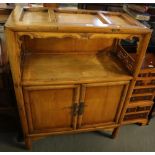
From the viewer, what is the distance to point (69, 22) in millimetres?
975

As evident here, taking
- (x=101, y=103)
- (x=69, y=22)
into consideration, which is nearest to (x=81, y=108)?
(x=101, y=103)

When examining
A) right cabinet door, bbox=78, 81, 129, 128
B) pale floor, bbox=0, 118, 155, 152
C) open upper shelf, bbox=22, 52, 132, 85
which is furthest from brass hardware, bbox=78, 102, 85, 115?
pale floor, bbox=0, 118, 155, 152

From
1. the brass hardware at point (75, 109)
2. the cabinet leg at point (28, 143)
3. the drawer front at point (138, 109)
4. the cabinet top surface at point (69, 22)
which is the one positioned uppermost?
the cabinet top surface at point (69, 22)

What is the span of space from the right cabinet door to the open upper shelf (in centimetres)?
6

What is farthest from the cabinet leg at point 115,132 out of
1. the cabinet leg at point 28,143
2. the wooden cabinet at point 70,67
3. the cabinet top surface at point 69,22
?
the cabinet top surface at point 69,22

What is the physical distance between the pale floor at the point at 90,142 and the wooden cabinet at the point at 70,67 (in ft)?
0.39

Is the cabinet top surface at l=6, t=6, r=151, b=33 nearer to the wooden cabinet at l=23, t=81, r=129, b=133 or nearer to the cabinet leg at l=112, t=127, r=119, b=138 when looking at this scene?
the wooden cabinet at l=23, t=81, r=129, b=133

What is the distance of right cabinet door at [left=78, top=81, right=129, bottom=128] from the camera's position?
1201 millimetres

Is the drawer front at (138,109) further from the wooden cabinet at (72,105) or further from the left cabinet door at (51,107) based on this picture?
the left cabinet door at (51,107)

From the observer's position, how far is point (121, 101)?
1323mm

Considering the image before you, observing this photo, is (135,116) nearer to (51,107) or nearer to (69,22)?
(51,107)

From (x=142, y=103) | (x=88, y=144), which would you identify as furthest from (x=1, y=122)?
(x=142, y=103)

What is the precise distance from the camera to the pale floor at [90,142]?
4.93ft

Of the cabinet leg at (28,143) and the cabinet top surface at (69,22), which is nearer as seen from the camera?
the cabinet top surface at (69,22)
